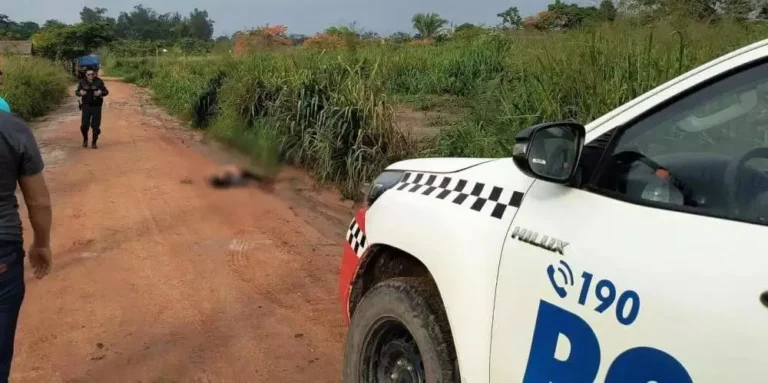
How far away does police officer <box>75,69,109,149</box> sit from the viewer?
1384cm

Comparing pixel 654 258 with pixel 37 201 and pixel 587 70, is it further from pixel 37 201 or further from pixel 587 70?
pixel 587 70

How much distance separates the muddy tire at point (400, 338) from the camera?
7.88 ft

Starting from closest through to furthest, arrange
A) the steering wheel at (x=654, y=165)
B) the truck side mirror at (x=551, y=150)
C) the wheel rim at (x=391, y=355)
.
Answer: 1. the steering wheel at (x=654, y=165)
2. the truck side mirror at (x=551, y=150)
3. the wheel rim at (x=391, y=355)

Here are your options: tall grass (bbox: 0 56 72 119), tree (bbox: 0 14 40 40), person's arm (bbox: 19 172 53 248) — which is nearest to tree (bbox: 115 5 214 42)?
tree (bbox: 0 14 40 40)

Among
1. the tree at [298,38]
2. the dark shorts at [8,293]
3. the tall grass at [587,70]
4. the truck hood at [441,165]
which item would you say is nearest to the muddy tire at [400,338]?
the truck hood at [441,165]

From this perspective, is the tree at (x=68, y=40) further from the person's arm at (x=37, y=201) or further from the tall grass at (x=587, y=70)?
the person's arm at (x=37, y=201)

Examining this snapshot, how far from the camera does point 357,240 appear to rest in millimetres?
3281

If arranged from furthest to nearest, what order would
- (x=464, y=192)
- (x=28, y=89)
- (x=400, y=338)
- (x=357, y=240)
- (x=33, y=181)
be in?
(x=28, y=89) → (x=357, y=240) → (x=33, y=181) → (x=400, y=338) → (x=464, y=192)

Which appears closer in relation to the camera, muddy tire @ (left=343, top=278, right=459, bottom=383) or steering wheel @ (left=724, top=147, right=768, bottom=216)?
steering wheel @ (left=724, top=147, right=768, bottom=216)

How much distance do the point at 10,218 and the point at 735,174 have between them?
267cm

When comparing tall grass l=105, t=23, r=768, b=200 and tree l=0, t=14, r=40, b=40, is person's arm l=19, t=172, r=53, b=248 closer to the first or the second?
tall grass l=105, t=23, r=768, b=200

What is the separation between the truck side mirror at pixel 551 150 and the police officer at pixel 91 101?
13.4 m

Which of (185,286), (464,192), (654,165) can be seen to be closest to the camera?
(654,165)

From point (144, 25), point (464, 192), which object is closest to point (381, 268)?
point (464, 192)
